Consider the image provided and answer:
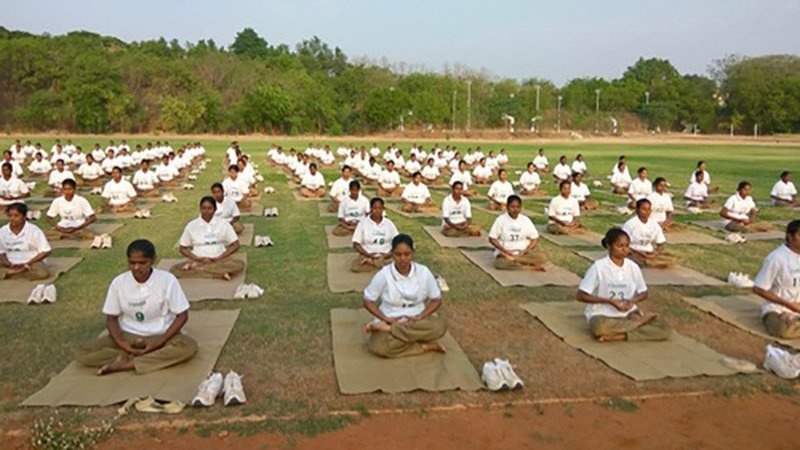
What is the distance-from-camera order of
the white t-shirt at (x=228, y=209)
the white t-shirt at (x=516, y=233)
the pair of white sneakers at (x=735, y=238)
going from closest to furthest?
1. the white t-shirt at (x=516, y=233)
2. the white t-shirt at (x=228, y=209)
3. the pair of white sneakers at (x=735, y=238)

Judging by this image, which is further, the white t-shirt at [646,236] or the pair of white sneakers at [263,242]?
the pair of white sneakers at [263,242]

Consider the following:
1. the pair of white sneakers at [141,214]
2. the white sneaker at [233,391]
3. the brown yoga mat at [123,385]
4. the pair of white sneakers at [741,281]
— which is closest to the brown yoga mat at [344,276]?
the brown yoga mat at [123,385]

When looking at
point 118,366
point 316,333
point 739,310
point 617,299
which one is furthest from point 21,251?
point 739,310

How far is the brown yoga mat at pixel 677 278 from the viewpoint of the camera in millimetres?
8875

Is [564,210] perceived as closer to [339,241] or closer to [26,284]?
[339,241]

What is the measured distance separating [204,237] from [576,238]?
655cm

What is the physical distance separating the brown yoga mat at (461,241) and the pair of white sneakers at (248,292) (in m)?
4.02

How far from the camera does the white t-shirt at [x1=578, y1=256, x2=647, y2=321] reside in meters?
6.58

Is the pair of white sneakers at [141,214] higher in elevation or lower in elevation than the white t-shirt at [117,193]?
lower

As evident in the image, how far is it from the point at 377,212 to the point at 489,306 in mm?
2222

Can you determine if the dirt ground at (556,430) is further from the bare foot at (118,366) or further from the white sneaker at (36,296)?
the white sneaker at (36,296)

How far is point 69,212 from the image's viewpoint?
11.5 metres

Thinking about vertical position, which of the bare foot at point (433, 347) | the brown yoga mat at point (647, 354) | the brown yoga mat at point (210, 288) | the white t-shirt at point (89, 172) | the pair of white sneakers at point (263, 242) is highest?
the white t-shirt at point (89, 172)

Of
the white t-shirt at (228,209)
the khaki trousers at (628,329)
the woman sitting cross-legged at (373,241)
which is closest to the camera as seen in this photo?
the khaki trousers at (628,329)
